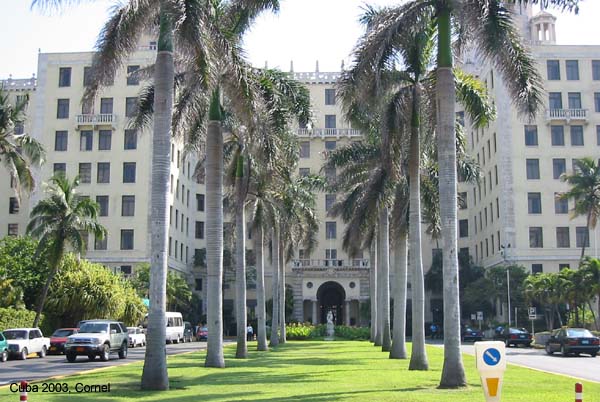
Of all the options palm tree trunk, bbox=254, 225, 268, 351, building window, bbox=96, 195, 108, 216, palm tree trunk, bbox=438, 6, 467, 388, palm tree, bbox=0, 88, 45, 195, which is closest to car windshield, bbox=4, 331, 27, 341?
palm tree, bbox=0, 88, 45, 195

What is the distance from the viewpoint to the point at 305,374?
23.8 m

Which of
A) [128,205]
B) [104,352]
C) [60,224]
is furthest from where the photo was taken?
[128,205]

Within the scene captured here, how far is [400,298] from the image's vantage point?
30.3 metres

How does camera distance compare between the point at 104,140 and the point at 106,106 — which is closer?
the point at 104,140

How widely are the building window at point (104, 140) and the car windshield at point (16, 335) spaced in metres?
39.5

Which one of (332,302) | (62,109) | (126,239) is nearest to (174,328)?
(126,239)

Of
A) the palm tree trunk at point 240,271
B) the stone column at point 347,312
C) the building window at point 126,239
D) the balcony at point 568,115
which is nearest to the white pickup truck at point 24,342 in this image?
the palm tree trunk at point 240,271

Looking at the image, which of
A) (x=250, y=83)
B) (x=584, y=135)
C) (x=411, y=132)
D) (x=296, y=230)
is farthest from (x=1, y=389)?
(x=584, y=135)

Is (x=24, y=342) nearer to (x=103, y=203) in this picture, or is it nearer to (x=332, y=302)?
(x=103, y=203)

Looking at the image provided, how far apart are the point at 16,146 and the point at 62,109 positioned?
36448 millimetres

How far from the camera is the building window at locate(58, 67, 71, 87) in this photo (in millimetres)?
76000

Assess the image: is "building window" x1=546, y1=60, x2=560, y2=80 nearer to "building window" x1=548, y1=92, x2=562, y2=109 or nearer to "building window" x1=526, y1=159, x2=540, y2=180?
"building window" x1=548, y1=92, x2=562, y2=109

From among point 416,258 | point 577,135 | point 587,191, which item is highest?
point 577,135

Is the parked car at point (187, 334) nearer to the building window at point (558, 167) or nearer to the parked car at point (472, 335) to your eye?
the parked car at point (472, 335)
